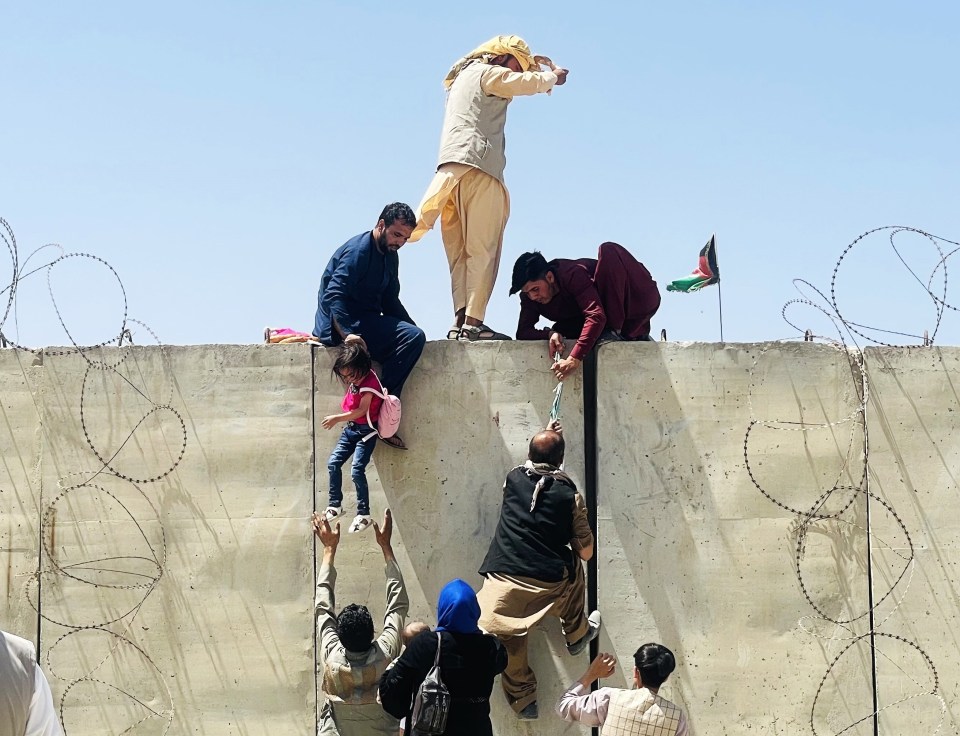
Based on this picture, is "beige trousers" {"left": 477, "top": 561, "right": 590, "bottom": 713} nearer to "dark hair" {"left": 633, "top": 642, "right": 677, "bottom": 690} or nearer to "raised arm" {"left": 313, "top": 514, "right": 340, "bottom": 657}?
"raised arm" {"left": 313, "top": 514, "right": 340, "bottom": 657}

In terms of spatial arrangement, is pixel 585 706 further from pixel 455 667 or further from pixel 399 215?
pixel 399 215

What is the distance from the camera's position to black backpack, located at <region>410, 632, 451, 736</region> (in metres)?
5.68

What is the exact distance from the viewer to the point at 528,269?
305 inches

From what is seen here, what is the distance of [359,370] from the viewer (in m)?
7.31

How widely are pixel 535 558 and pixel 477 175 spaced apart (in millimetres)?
2491


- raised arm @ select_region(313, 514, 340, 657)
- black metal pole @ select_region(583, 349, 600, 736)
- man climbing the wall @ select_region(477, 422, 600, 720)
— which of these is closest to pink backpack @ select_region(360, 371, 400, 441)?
raised arm @ select_region(313, 514, 340, 657)

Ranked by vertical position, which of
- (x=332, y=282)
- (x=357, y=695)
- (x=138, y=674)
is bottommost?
(x=138, y=674)

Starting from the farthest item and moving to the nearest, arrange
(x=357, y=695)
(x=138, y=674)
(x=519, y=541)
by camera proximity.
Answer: (x=138, y=674)
(x=519, y=541)
(x=357, y=695)

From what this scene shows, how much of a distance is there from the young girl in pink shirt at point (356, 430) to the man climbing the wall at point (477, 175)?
845 millimetres

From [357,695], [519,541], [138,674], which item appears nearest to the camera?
[357,695]

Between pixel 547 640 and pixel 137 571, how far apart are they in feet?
8.18

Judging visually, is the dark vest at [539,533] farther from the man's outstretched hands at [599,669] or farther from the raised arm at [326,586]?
the raised arm at [326,586]

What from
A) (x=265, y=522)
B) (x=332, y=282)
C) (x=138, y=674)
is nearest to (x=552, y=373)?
(x=332, y=282)

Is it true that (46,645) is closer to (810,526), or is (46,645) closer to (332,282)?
(332,282)
